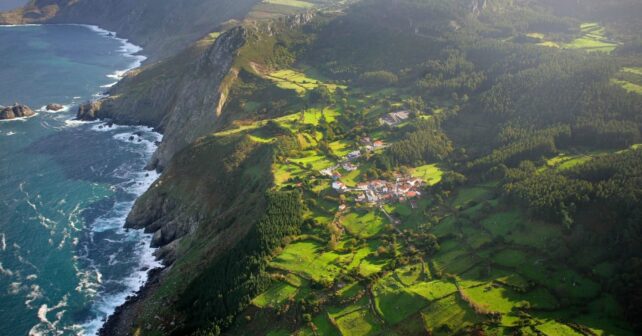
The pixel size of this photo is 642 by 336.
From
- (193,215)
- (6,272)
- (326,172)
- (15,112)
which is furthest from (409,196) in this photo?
(15,112)

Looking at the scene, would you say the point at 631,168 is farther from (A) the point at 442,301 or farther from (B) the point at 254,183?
(B) the point at 254,183

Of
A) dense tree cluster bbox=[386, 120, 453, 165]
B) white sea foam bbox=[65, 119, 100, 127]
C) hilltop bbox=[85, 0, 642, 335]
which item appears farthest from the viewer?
white sea foam bbox=[65, 119, 100, 127]

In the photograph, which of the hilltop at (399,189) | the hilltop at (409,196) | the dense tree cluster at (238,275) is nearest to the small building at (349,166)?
the hilltop at (409,196)

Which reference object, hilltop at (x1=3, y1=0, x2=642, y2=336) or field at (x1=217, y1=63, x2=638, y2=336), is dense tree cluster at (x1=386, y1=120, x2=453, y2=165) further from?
field at (x1=217, y1=63, x2=638, y2=336)

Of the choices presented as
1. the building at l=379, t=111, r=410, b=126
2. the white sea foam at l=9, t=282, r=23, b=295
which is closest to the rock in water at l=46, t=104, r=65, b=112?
the white sea foam at l=9, t=282, r=23, b=295

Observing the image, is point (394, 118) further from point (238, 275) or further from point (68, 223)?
point (68, 223)

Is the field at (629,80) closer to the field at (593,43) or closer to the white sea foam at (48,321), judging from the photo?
the field at (593,43)
